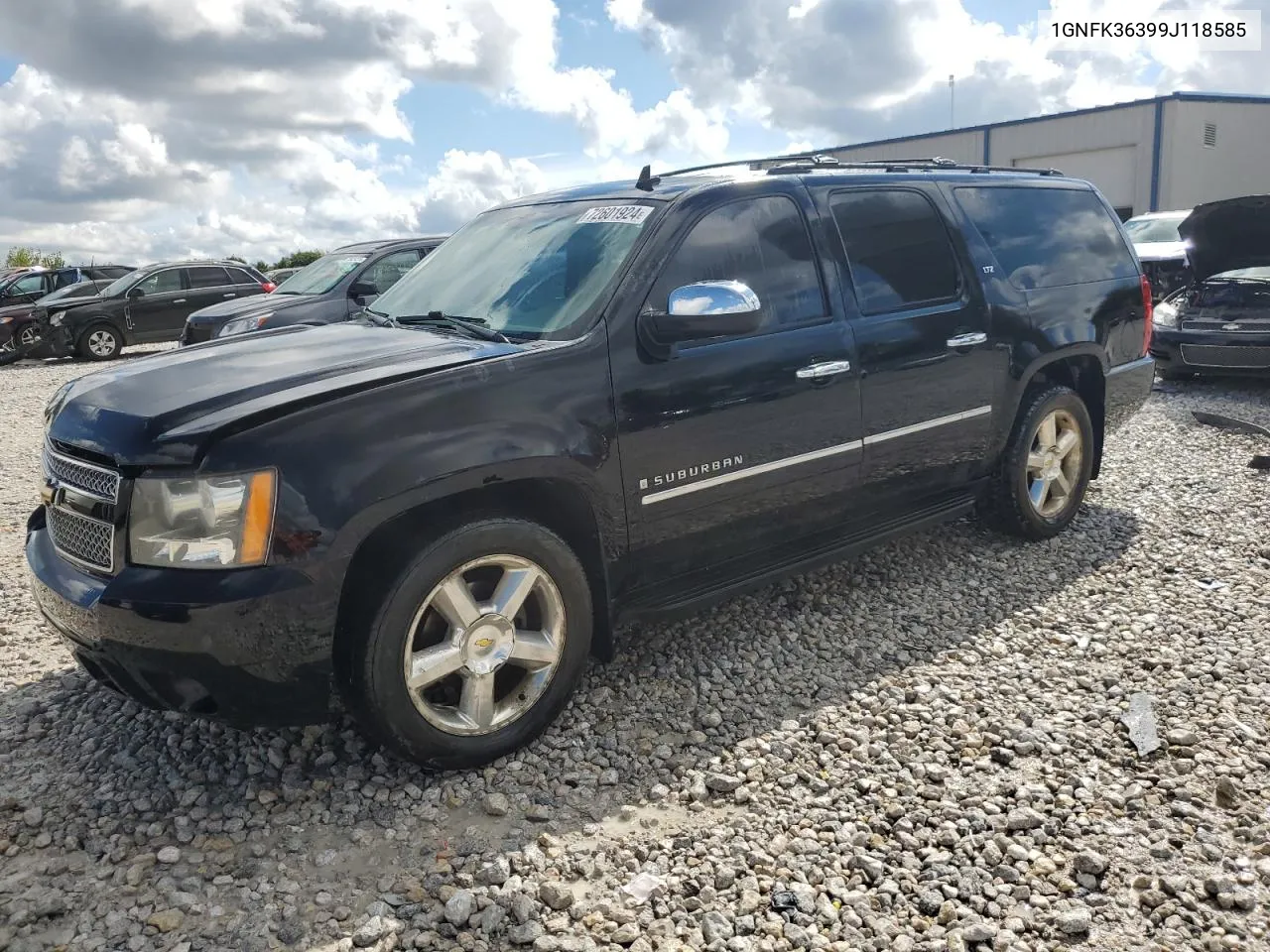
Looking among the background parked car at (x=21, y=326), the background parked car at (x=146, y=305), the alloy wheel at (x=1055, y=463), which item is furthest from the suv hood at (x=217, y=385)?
the background parked car at (x=21, y=326)

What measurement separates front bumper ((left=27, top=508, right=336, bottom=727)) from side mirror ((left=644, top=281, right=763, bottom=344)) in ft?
4.68

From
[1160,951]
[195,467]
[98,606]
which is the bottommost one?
[1160,951]

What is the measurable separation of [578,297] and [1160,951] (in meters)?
2.58

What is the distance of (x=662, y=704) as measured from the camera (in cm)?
368

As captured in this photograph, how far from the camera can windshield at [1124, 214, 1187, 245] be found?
44.0ft

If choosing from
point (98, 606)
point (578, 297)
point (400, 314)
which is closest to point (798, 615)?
point (578, 297)

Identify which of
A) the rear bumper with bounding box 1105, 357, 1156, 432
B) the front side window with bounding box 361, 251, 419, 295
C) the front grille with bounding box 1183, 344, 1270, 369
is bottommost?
the front grille with bounding box 1183, 344, 1270, 369

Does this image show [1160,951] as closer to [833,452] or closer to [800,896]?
[800,896]

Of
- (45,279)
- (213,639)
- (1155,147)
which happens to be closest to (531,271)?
(213,639)

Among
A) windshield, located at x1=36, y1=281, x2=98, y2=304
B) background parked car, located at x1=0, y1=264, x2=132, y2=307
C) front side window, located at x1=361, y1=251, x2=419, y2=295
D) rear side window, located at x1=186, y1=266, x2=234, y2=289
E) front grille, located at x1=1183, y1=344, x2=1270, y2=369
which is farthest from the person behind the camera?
background parked car, located at x1=0, y1=264, x2=132, y2=307

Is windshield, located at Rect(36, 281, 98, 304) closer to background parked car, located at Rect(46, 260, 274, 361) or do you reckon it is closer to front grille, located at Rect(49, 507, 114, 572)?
background parked car, located at Rect(46, 260, 274, 361)

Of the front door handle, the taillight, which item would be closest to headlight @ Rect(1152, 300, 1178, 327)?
the taillight

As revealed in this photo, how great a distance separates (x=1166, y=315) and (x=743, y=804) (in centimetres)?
903

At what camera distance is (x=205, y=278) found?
57.6 ft
